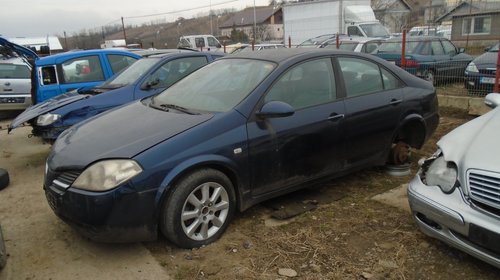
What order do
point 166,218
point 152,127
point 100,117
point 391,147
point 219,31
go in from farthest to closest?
point 219,31 < point 391,147 < point 100,117 < point 152,127 < point 166,218

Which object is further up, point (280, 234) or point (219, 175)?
point (219, 175)

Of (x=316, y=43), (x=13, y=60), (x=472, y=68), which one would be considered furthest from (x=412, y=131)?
(x=316, y=43)

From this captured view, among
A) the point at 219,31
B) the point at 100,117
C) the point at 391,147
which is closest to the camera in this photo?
the point at 100,117

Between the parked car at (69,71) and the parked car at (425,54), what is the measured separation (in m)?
6.89

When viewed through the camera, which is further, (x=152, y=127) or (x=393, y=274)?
(x=152, y=127)

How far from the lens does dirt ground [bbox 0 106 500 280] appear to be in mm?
3115

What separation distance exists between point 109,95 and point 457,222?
15.9 feet

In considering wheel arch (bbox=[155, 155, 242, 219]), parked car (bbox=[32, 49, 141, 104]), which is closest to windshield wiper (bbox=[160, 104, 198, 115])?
wheel arch (bbox=[155, 155, 242, 219])

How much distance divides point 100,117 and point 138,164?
132 centimetres

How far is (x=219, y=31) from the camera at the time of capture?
234 ft

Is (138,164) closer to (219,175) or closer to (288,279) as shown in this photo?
(219,175)

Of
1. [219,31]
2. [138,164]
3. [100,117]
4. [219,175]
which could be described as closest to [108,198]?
[138,164]

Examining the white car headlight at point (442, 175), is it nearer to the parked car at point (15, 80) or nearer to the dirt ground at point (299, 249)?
the dirt ground at point (299, 249)

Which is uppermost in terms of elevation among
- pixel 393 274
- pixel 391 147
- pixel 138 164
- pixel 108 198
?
pixel 138 164
